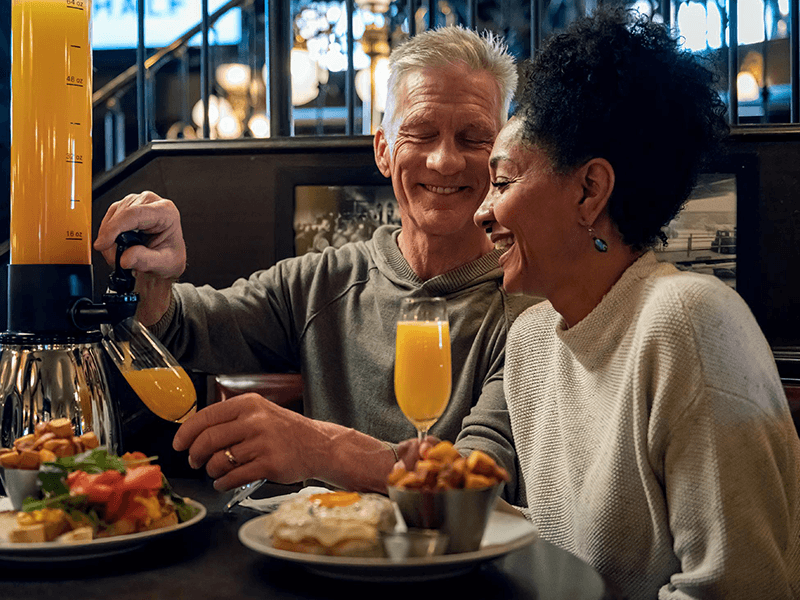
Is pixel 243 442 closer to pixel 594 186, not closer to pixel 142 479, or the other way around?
pixel 142 479

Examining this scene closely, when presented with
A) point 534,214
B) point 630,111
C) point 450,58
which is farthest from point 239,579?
point 450,58

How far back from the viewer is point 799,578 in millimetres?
1239

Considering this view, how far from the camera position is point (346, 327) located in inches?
82.5

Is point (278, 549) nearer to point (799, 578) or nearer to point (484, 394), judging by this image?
point (799, 578)

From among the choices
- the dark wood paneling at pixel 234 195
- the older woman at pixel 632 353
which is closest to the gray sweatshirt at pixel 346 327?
the older woman at pixel 632 353

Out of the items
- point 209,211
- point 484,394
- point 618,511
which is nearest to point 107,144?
point 209,211

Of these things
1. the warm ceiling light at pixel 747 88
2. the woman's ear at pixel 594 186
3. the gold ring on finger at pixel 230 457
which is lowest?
the gold ring on finger at pixel 230 457

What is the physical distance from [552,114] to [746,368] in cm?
51

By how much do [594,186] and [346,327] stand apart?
2.79ft

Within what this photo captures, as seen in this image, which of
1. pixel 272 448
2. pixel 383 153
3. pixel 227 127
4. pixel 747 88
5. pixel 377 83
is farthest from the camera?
pixel 227 127

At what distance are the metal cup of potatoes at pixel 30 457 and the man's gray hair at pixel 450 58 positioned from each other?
4.06 ft

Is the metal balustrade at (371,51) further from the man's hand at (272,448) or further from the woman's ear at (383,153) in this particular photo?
the man's hand at (272,448)

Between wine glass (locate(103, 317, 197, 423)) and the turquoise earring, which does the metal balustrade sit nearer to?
the turquoise earring

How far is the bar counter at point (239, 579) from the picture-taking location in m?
0.88
